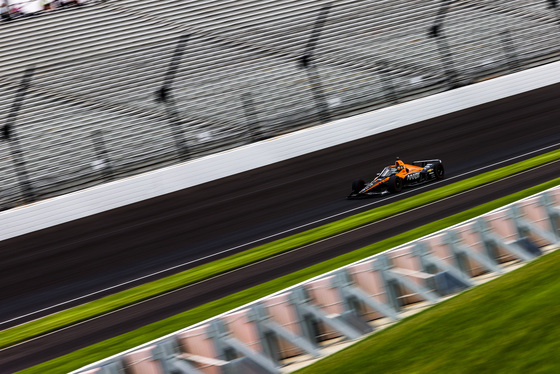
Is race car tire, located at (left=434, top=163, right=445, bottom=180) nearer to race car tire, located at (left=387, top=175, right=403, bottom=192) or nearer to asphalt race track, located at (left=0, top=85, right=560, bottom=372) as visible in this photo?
asphalt race track, located at (left=0, top=85, right=560, bottom=372)

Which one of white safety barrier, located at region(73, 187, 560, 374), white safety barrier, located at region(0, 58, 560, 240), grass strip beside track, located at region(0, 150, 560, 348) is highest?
white safety barrier, located at region(0, 58, 560, 240)

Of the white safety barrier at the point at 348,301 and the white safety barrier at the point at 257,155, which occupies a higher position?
the white safety barrier at the point at 257,155

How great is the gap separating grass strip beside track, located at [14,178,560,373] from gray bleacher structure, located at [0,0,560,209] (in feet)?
28.2

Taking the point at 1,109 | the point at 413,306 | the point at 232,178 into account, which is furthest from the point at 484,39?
the point at 413,306

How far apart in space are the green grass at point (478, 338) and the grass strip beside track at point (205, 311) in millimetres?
2455

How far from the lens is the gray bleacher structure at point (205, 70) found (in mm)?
16984

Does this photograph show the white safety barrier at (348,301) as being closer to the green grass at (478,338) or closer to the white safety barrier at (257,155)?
the green grass at (478,338)

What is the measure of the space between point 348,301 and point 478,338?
4.74 feet

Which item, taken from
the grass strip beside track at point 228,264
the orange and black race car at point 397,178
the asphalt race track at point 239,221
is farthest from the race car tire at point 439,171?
the grass strip beside track at point 228,264

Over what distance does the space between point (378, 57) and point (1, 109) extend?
10016 mm

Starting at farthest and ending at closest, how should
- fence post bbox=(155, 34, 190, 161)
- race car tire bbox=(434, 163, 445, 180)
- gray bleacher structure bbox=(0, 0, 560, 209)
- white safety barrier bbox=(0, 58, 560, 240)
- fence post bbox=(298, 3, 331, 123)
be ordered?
fence post bbox=(298, 3, 331, 123)
fence post bbox=(155, 34, 190, 161)
gray bleacher structure bbox=(0, 0, 560, 209)
white safety barrier bbox=(0, 58, 560, 240)
race car tire bbox=(434, 163, 445, 180)

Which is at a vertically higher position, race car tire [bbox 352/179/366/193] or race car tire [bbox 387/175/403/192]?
race car tire [bbox 352/179/366/193]

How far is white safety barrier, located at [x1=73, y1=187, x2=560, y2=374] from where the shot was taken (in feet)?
17.5

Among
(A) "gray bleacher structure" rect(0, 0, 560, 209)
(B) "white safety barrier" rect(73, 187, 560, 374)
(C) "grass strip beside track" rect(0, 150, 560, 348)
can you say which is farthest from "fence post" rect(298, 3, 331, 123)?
(B) "white safety barrier" rect(73, 187, 560, 374)
